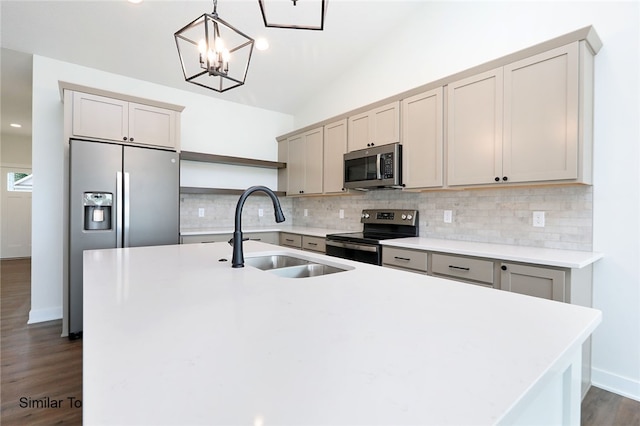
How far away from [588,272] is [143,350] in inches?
103

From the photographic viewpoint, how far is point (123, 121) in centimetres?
A: 314

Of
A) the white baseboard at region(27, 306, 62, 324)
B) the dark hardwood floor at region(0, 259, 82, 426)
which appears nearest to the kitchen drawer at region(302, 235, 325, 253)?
the dark hardwood floor at region(0, 259, 82, 426)

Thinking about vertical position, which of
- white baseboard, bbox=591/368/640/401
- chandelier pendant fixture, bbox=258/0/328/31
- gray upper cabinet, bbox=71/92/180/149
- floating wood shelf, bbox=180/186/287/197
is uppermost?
chandelier pendant fixture, bbox=258/0/328/31

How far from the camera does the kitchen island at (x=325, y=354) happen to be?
45 cm

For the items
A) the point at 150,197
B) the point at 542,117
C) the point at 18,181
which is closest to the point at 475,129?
→ the point at 542,117

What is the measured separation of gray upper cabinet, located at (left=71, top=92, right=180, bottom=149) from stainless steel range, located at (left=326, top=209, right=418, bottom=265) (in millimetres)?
2054

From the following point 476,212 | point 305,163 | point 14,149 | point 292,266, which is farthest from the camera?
point 14,149

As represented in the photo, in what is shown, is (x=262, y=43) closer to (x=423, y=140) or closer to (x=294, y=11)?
(x=294, y=11)

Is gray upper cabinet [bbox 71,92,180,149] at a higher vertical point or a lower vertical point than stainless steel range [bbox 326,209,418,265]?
higher

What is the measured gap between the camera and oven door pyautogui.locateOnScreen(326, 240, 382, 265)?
295 centimetres

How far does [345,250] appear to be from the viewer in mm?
3275

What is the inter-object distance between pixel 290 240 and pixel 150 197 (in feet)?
5.78

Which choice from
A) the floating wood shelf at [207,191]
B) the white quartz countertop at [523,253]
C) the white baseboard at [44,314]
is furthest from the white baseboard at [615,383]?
the white baseboard at [44,314]

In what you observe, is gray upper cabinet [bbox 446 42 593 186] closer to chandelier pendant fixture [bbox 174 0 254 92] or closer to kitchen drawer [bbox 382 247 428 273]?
kitchen drawer [bbox 382 247 428 273]
